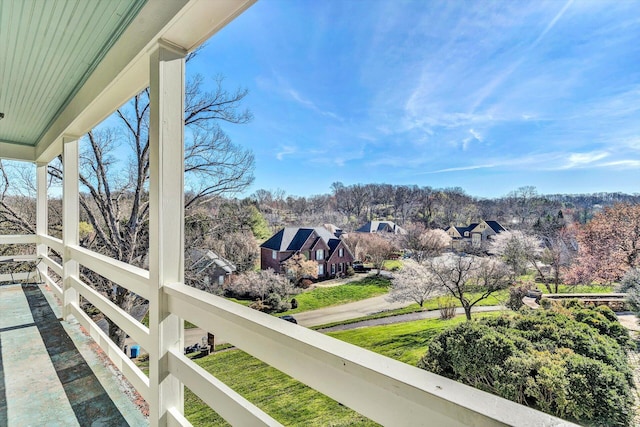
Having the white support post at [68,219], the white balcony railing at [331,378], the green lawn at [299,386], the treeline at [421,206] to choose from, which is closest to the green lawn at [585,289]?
the treeline at [421,206]

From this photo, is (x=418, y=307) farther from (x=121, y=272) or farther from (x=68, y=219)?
(x=68, y=219)

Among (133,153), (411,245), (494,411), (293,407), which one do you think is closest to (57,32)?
(494,411)

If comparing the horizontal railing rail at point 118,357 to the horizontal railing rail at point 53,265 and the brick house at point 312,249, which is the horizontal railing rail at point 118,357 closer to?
the horizontal railing rail at point 53,265

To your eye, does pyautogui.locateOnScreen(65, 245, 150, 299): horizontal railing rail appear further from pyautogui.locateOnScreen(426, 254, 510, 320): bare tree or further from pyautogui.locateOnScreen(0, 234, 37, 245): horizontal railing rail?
pyautogui.locateOnScreen(426, 254, 510, 320): bare tree

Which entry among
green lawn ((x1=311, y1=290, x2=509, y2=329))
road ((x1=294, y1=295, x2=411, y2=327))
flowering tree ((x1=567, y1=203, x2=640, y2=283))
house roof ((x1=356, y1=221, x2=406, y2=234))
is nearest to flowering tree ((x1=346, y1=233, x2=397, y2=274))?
house roof ((x1=356, y1=221, x2=406, y2=234))

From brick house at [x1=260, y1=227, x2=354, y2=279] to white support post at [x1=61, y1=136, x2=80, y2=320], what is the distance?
10.2 ft

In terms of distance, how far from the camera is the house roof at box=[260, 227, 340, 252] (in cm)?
515

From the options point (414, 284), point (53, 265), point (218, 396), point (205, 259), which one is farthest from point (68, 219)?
point (414, 284)

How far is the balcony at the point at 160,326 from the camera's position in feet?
1.99

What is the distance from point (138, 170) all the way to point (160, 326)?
24.9ft

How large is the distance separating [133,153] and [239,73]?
3481 mm

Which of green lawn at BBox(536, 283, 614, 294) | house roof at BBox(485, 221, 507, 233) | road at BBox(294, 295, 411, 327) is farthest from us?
road at BBox(294, 295, 411, 327)

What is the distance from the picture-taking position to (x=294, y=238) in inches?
217

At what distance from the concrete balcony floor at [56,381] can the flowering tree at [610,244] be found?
10.3ft
